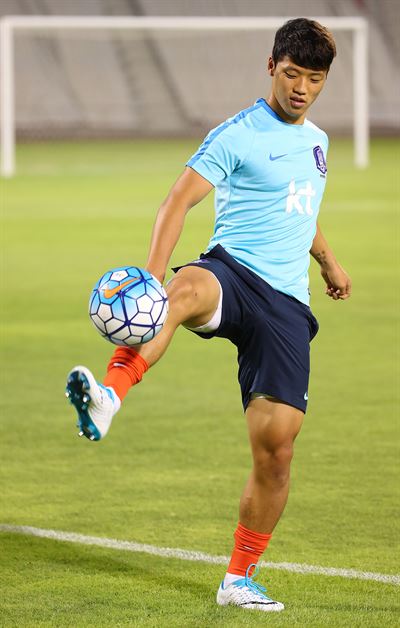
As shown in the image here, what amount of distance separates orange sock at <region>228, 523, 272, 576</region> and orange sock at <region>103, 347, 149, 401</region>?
101 centimetres

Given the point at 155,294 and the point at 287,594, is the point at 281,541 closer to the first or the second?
the point at 287,594

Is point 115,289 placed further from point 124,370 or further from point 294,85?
point 294,85

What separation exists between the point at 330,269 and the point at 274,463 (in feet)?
3.14

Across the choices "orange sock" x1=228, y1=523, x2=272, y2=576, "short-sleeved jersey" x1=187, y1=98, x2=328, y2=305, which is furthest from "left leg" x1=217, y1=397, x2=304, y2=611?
"short-sleeved jersey" x1=187, y1=98, x2=328, y2=305

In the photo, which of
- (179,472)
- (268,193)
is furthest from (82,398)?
(179,472)

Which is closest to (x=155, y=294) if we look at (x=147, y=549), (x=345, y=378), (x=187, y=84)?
(x=147, y=549)

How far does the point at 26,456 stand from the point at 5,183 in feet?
64.1

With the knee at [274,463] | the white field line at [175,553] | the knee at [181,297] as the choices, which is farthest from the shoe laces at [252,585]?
the knee at [181,297]

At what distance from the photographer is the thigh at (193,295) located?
15.0 ft

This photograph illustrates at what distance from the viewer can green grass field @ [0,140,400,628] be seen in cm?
531

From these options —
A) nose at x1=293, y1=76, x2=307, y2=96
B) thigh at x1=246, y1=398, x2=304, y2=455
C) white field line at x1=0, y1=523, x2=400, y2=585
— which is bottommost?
white field line at x1=0, y1=523, x2=400, y2=585

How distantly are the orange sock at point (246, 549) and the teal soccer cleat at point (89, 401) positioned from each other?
43.4 inches

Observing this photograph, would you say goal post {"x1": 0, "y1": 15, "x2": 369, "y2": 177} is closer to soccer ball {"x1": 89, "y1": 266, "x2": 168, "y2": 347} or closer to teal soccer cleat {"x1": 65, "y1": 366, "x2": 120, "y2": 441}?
soccer ball {"x1": 89, "y1": 266, "x2": 168, "y2": 347}

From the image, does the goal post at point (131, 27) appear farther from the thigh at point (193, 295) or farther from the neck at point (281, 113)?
the thigh at point (193, 295)
